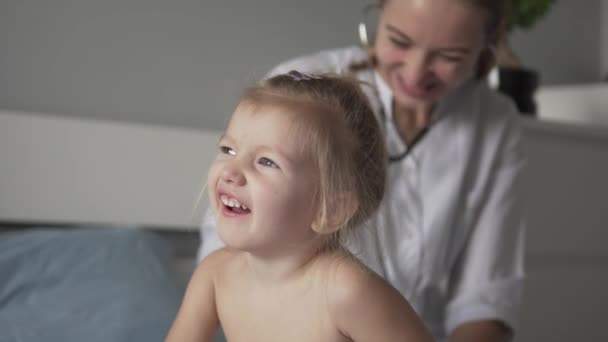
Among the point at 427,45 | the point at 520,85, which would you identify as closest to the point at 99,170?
the point at 427,45

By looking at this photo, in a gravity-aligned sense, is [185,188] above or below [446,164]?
below

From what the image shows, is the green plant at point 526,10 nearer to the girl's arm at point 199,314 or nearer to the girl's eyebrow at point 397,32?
the girl's eyebrow at point 397,32

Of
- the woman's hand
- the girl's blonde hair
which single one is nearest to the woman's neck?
the woman's hand

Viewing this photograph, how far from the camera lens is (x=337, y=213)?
0.83m

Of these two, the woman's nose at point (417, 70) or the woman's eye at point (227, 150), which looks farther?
the woman's nose at point (417, 70)

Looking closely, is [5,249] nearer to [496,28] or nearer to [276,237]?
[276,237]

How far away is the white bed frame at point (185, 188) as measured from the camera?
1611 millimetres

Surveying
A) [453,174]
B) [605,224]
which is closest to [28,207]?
[453,174]

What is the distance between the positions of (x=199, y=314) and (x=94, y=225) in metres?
0.85

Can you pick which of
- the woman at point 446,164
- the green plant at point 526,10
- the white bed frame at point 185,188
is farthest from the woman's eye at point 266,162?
the green plant at point 526,10

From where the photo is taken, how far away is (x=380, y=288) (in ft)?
2.60

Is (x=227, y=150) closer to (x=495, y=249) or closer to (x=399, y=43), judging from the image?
(x=399, y=43)

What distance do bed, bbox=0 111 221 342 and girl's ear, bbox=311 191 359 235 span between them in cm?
51

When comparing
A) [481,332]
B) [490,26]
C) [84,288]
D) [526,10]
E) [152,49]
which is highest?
[490,26]
